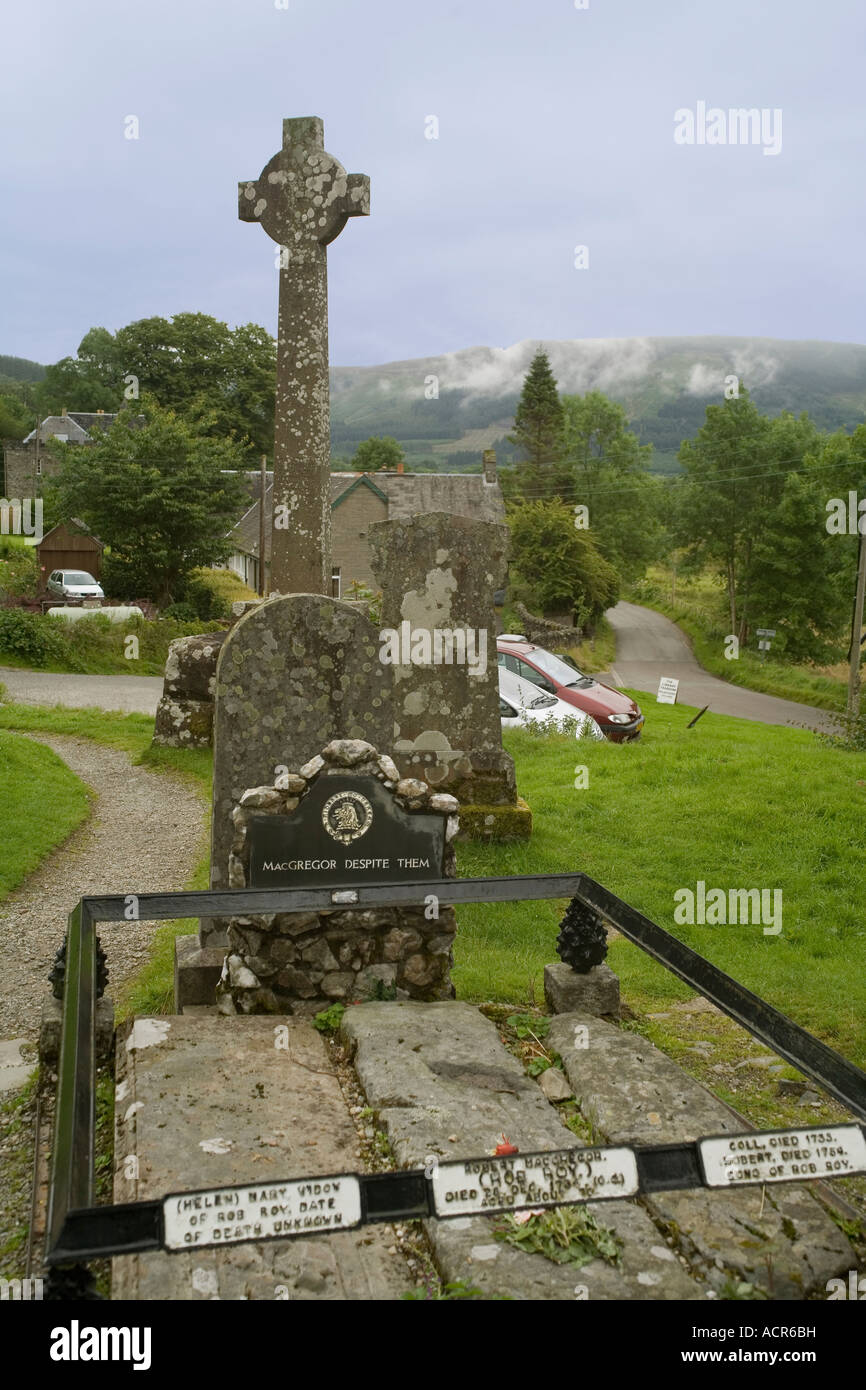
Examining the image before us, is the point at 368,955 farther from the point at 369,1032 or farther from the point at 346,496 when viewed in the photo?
the point at 346,496

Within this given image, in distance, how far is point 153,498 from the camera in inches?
1254

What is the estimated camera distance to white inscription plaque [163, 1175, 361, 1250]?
8.54ft

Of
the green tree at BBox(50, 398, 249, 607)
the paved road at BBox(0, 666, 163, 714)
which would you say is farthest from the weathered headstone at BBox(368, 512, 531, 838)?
the green tree at BBox(50, 398, 249, 607)

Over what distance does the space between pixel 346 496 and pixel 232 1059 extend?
41846mm

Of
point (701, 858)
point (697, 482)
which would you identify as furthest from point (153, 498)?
point (697, 482)

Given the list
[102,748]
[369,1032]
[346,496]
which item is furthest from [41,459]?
[369,1032]

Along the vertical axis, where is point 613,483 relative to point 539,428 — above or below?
below

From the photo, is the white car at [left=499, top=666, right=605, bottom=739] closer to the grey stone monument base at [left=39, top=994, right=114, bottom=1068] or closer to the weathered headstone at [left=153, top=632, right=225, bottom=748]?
the weathered headstone at [left=153, top=632, right=225, bottom=748]

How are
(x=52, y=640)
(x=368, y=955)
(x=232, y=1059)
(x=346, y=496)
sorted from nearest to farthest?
(x=232, y=1059) → (x=368, y=955) → (x=52, y=640) → (x=346, y=496)

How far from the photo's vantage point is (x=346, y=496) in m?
45.0

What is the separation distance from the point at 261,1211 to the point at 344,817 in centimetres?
297

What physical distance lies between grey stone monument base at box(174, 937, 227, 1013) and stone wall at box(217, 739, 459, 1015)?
0.26 m

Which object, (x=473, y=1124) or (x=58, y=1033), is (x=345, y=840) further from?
(x=473, y=1124)

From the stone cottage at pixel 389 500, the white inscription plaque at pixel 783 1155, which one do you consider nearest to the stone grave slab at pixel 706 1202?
the white inscription plaque at pixel 783 1155
